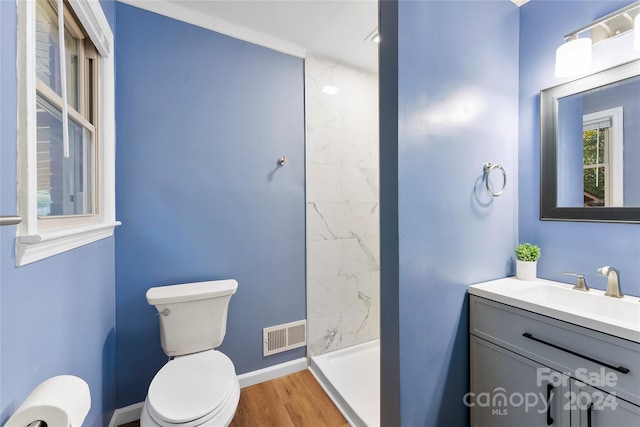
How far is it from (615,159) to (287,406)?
225 centimetres

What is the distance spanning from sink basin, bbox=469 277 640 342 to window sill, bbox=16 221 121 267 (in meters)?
1.68

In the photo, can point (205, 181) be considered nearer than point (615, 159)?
No

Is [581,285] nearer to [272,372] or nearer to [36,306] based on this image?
[272,372]

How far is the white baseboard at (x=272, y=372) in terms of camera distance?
184 centimetres

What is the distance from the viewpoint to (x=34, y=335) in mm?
677

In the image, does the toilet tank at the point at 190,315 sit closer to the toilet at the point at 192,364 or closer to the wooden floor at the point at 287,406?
the toilet at the point at 192,364

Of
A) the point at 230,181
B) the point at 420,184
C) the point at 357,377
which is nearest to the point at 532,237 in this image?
the point at 420,184

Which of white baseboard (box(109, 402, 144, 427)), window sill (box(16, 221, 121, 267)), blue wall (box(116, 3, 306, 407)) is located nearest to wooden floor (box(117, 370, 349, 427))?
white baseboard (box(109, 402, 144, 427))

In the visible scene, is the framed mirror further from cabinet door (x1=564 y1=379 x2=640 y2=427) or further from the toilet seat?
the toilet seat

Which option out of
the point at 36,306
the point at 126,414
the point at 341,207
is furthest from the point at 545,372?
the point at 126,414

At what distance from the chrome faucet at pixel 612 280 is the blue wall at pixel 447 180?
41 centimetres

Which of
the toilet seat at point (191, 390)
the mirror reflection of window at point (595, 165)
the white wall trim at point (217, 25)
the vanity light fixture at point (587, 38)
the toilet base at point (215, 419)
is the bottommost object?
the toilet base at point (215, 419)

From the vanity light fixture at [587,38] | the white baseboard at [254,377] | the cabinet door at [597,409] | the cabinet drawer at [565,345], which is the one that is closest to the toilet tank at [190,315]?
the white baseboard at [254,377]

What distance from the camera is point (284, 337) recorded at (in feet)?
6.47
